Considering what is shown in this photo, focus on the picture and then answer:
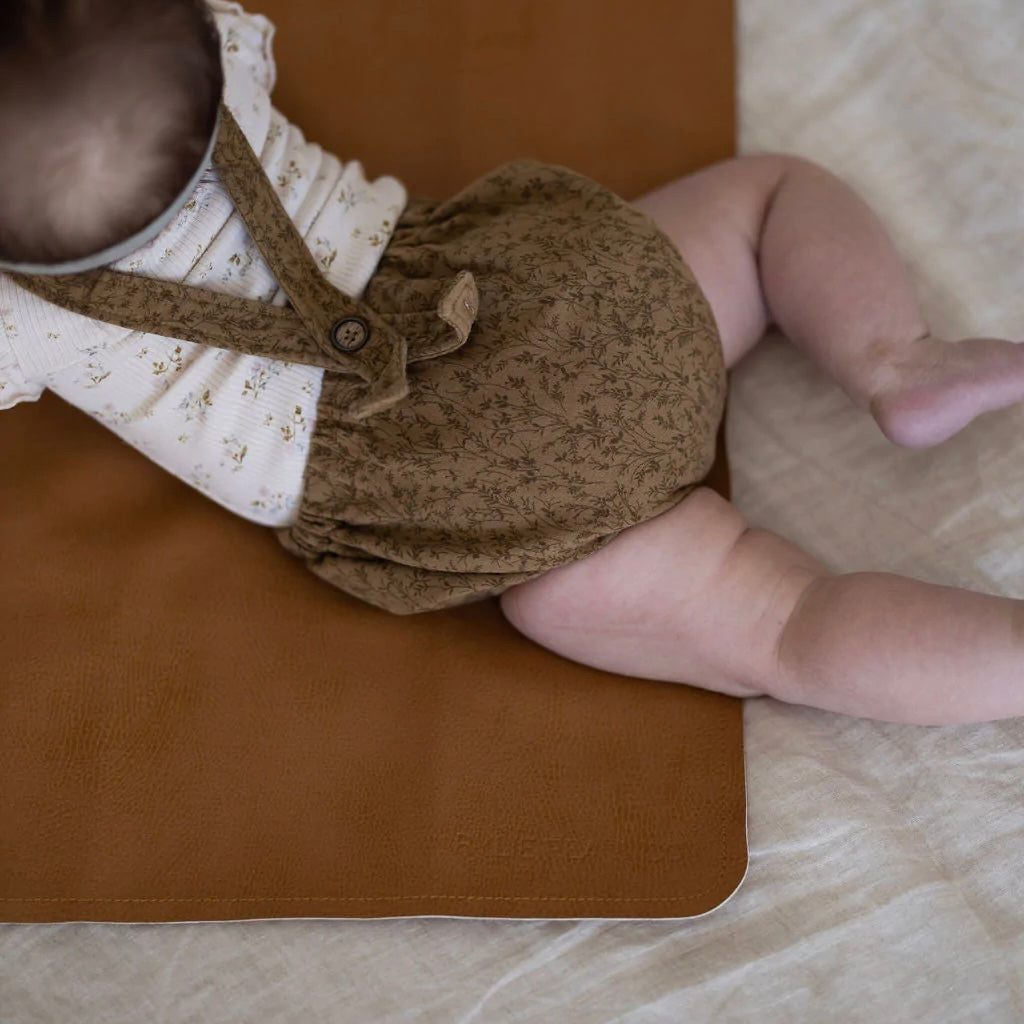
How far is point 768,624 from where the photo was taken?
1.00m

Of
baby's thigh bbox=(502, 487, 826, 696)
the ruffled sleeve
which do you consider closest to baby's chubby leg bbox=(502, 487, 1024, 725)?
baby's thigh bbox=(502, 487, 826, 696)

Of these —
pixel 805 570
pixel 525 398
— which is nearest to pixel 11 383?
pixel 525 398

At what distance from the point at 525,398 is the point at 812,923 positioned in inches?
20.3

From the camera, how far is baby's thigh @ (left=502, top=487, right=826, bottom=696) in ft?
3.30

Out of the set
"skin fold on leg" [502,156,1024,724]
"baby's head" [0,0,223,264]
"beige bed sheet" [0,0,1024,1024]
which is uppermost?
"baby's head" [0,0,223,264]

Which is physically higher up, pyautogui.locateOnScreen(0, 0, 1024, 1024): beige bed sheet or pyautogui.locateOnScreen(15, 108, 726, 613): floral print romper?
pyautogui.locateOnScreen(15, 108, 726, 613): floral print romper

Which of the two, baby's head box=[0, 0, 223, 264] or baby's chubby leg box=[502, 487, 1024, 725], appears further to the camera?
baby's chubby leg box=[502, 487, 1024, 725]

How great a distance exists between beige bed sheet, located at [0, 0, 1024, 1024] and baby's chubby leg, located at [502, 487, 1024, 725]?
83 mm

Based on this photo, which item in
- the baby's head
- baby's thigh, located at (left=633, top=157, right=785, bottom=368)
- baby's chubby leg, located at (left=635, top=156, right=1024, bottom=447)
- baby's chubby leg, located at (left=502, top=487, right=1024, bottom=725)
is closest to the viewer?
the baby's head

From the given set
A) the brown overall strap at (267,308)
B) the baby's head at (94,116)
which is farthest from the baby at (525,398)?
the baby's head at (94,116)

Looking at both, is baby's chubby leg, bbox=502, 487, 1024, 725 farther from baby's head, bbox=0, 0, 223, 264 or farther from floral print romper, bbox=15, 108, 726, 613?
baby's head, bbox=0, 0, 223, 264

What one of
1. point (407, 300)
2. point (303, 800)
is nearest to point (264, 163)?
point (407, 300)

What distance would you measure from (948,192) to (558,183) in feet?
1.50

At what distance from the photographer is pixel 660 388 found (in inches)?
39.7
